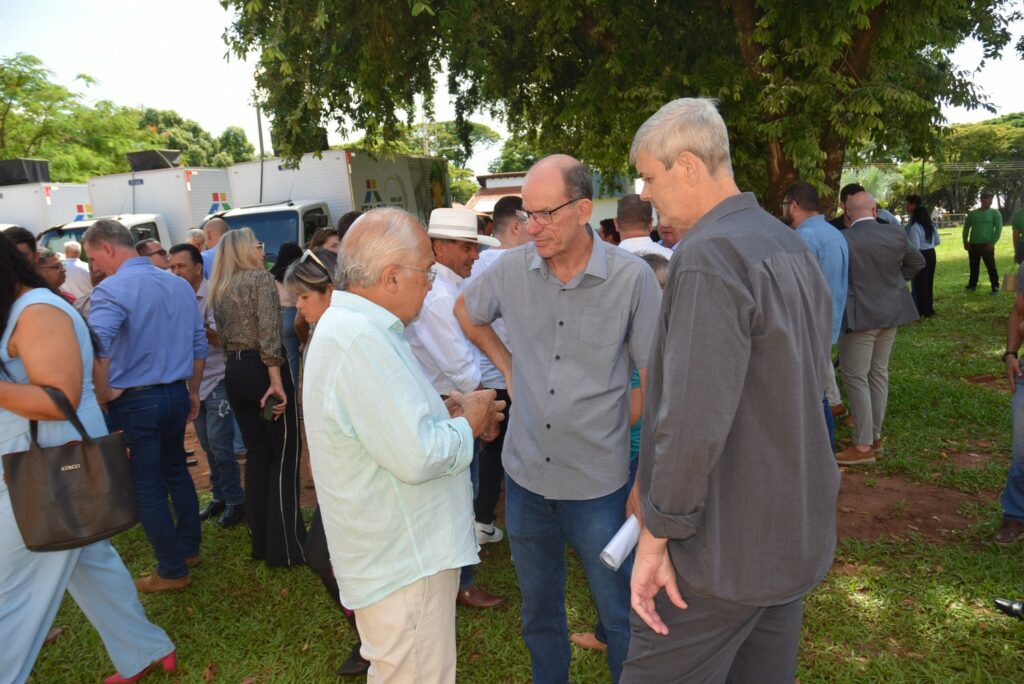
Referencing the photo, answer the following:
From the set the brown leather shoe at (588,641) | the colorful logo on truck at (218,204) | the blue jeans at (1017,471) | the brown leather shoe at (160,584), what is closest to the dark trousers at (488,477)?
the brown leather shoe at (588,641)

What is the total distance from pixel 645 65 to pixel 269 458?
6.85 meters

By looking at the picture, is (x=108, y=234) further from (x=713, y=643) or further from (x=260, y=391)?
(x=713, y=643)

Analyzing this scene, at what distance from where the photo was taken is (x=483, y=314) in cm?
289

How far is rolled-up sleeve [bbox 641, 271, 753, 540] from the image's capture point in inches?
59.2

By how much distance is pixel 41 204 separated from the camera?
50.9ft

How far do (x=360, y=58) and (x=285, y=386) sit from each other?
623 centimetres

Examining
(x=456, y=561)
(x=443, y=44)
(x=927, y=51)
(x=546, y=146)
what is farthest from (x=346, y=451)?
(x=927, y=51)

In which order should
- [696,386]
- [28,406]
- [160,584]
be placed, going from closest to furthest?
[696,386] < [28,406] < [160,584]

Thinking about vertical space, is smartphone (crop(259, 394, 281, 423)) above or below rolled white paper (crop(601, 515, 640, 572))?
below

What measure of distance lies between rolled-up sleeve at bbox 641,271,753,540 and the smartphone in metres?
3.13

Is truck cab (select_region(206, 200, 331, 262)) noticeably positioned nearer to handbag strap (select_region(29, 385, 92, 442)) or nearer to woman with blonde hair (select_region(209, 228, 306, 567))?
woman with blonde hair (select_region(209, 228, 306, 567))

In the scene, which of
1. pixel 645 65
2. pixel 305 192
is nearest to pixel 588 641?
pixel 645 65

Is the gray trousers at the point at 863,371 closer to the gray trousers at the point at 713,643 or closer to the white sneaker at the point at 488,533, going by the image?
the white sneaker at the point at 488,533

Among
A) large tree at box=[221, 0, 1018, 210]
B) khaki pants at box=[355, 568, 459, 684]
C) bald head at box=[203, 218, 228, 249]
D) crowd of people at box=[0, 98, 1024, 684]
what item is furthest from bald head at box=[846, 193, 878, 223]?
bald head at box=[203, 218, 228, 249]
